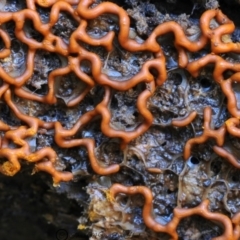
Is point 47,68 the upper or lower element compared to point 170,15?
lower

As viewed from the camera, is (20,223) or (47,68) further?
(20,223)

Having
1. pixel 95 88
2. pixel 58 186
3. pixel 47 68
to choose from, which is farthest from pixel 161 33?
pixel 58 186

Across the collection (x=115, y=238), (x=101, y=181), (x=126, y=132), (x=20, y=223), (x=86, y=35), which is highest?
(x=86, y=35)

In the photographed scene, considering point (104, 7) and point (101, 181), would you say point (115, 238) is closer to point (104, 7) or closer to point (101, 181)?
point (101, 181)

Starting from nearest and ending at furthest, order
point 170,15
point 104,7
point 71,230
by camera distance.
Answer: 1. point 104,7
2. point 170,15
3. point 71,230

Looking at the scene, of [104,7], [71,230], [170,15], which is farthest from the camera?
[71,230]

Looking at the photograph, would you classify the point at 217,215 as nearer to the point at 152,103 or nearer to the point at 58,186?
the point at 152,103

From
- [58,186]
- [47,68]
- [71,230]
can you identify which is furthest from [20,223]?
[47,68]
